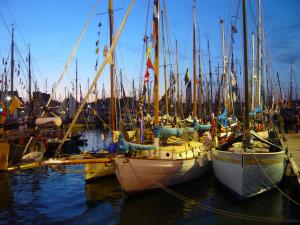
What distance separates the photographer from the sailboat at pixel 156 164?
1566 cm

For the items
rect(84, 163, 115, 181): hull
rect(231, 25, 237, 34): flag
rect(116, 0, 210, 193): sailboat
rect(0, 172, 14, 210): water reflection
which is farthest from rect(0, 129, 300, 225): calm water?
rect(231, 25, 237, 34): flag

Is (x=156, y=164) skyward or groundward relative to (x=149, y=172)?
skyward

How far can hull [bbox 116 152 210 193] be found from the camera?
51.0 ft

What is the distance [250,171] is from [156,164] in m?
4.40

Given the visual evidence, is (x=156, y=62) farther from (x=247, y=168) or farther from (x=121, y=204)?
(x=121, y=204)

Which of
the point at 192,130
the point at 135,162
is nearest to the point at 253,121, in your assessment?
the point at 192,130

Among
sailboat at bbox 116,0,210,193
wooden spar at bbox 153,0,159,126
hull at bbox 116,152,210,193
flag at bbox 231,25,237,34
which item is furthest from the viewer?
flag at bbox 231,25,237,34

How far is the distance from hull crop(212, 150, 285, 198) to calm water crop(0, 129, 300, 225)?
1.86ft

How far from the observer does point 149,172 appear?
16.0 m

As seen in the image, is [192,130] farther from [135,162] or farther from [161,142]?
[135,162]

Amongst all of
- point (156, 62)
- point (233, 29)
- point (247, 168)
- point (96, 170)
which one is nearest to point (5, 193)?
point (96, 170)

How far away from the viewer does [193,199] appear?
53.3 feet

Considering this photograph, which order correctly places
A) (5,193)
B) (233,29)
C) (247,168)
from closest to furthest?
(247,168), (5,193), (233,29)

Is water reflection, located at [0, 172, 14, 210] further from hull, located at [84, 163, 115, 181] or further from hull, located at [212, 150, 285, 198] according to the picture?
hull, located at [212, 150, 285, 198]
